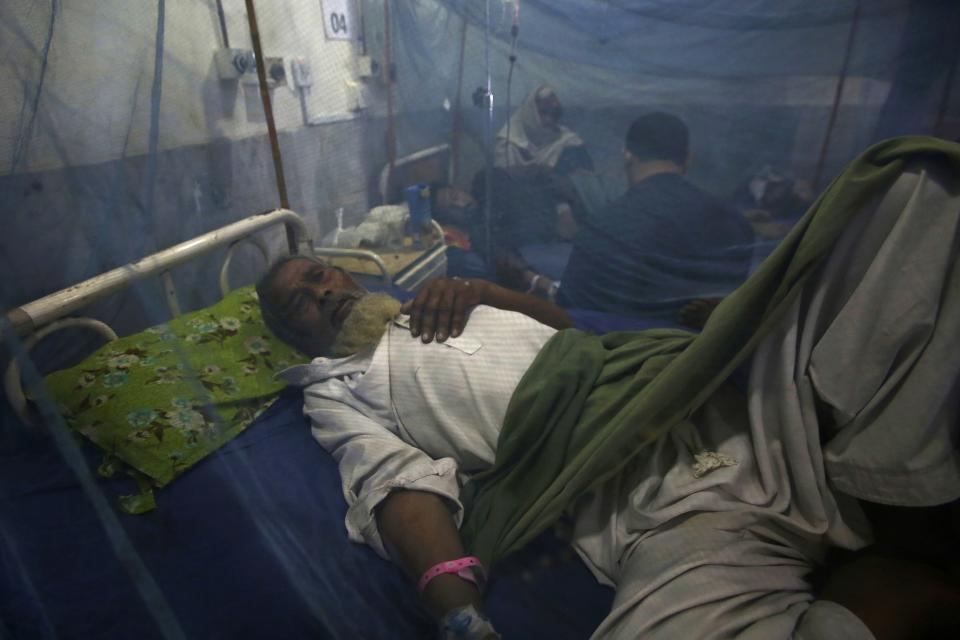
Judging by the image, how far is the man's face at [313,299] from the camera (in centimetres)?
124

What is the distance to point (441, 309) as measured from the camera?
1.18 metres

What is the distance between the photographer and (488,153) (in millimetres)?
1884

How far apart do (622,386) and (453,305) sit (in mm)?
450

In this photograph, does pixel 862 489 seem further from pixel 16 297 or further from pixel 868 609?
pixel 16 297

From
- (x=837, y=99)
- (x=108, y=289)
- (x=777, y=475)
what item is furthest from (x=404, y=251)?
(x=837, y=99)

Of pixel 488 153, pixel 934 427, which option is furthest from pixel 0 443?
pixel 488 153

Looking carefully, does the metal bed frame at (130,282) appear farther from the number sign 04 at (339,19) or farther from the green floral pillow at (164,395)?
the number sign 04 at (339,19)

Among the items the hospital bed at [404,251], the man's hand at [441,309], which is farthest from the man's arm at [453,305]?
the hospital bed at [404,251]

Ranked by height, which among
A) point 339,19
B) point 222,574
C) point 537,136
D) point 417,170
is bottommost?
point 222,574

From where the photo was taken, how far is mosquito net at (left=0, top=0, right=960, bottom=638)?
2.49 feet

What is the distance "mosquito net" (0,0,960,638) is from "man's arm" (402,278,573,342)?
39cm

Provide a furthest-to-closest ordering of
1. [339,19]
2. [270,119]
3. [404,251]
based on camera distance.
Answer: [404,251], [339,19], [270,119]

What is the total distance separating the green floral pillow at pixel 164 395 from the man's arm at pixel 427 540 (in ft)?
1.44

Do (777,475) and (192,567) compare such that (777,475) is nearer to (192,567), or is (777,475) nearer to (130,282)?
(192,567)
